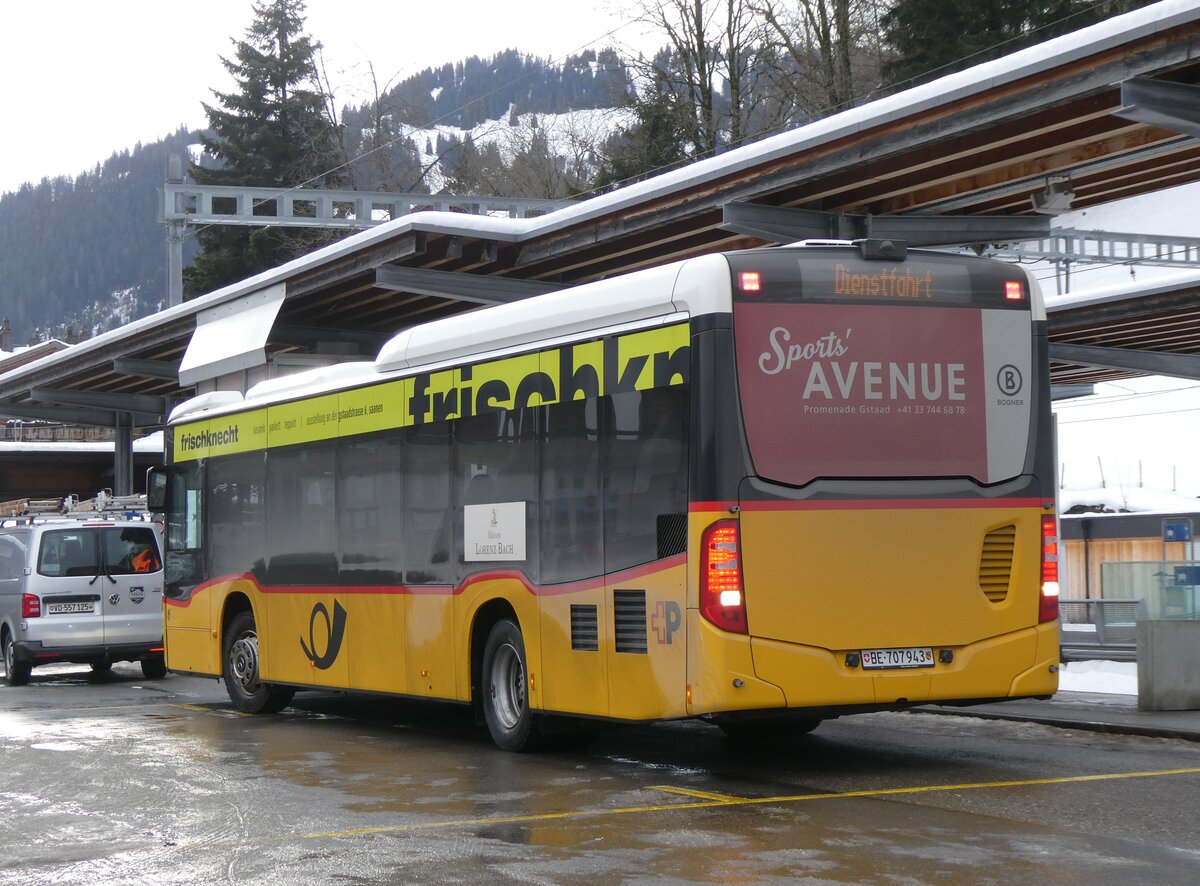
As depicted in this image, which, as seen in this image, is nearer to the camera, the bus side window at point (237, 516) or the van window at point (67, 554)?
the bus side window at point (237, 516)

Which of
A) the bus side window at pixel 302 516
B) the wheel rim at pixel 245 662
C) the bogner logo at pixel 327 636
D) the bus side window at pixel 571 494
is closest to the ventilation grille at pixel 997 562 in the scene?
the bus side window at pixel 571 494

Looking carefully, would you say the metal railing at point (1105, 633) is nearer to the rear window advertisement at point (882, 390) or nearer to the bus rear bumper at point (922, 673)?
the bus rear bumper at point (922, 673)

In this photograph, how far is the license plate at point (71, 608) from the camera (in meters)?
21.7

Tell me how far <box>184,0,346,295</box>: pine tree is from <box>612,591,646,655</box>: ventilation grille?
57.0 metres

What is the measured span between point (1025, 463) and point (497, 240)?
11.6m

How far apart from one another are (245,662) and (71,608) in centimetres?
634

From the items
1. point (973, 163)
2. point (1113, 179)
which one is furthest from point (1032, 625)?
point (1113, 179)

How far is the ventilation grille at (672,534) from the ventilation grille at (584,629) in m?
0.89

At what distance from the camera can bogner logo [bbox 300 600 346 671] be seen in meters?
14.4

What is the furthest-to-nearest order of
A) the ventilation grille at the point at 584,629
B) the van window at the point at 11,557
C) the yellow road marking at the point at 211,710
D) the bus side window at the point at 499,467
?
the van window at the point at 11,557 → the yellow road marking at the point at 211,710 → the bus side window at the point at 499,467 → the ventilation grille at the point at 584,629

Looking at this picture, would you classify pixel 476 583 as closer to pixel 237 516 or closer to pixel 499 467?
pixel 499 467

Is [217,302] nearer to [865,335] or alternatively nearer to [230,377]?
[230,377]

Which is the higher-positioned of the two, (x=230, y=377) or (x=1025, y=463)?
(x=230, y=377)

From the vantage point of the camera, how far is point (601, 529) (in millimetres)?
10852
